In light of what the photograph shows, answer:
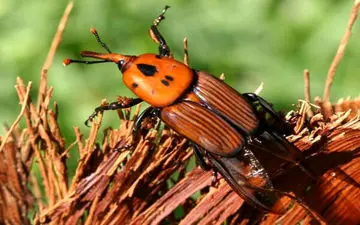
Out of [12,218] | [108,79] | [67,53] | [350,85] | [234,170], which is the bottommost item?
[350,85]

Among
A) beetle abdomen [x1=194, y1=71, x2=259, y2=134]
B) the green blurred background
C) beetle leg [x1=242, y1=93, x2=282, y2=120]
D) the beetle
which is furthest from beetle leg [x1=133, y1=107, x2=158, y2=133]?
the green blurred background

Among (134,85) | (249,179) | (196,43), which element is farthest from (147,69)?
(196,43)

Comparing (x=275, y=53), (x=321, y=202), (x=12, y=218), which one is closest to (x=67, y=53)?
(x=275, y=53)

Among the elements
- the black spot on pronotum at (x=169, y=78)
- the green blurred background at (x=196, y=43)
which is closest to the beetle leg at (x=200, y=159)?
the black spot on pronotum at (x=169, y=78)

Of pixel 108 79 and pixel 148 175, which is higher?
pixel 108 79

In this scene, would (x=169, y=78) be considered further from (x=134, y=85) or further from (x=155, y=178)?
(x=155, y=178)

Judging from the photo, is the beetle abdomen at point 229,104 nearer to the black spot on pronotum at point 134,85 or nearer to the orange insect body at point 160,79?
the orange insect body at point 160,79

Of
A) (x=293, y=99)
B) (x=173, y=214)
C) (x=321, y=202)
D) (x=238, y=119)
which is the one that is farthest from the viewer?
(x=293, y=99)

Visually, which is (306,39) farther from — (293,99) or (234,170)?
(234,170)
